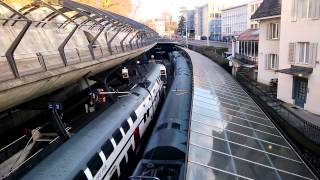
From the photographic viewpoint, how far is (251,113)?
1781 centimetres

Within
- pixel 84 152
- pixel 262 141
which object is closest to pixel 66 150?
pixel 84 152

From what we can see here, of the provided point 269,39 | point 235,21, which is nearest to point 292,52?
point 269,39

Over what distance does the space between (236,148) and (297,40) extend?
46.9 ft

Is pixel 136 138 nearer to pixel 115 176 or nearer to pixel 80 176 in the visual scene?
pixel 115 176

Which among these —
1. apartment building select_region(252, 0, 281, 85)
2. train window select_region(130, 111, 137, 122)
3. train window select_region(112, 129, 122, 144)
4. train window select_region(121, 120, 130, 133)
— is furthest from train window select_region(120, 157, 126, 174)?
apartment building select_region(252, 0, 281, 85)

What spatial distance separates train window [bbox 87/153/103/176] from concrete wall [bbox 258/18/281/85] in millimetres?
21680

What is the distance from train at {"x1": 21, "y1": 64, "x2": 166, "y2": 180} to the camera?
10.6 metres

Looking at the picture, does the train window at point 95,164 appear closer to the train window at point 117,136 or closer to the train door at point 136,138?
the train window at point 117,136

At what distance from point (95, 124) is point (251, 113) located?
748 centimetres

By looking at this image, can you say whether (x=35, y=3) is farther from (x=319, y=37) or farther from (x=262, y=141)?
(x=319, y=37)

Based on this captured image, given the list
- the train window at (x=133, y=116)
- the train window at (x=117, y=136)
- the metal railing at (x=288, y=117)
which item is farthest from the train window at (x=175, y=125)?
the metal railing at (x=288, y=117)

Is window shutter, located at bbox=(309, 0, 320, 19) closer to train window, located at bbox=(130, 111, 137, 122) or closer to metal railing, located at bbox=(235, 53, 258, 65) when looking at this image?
train window, located at bbox=(130, 111, 137, 122)

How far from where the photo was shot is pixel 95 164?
39.3 feet

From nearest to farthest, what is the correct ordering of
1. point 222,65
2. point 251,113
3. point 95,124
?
point 95,124, point 251,113, point 222,65
